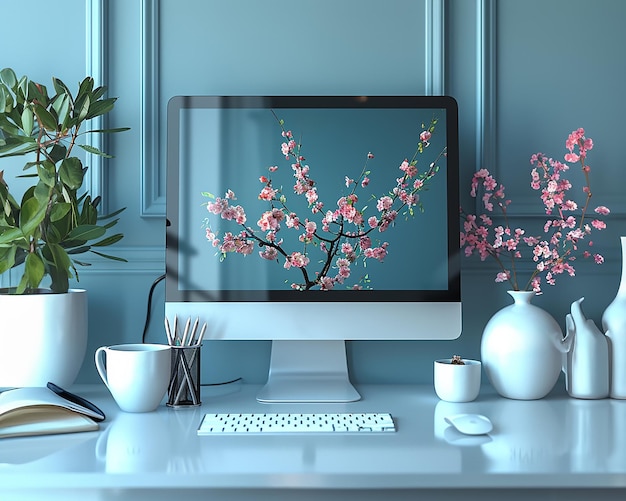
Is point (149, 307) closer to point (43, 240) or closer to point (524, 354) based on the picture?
point (43, 240)

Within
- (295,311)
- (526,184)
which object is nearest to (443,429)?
(295,311)

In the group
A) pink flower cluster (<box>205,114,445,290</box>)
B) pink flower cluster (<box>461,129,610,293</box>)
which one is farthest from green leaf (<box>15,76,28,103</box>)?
pink flower cluster (<box>461,129,610,293</box>)

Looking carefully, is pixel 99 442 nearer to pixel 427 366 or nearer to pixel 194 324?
pixel 194 324

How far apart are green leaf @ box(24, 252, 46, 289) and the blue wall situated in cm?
28

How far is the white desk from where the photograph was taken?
3.01 feet

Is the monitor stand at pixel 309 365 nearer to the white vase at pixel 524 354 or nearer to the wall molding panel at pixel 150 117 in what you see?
the white vase at pixel 524 354

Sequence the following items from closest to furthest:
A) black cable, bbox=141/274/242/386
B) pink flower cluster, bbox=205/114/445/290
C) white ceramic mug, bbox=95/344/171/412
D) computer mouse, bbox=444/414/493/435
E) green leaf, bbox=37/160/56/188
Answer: computer mouse, bbox=444/414/493/435 < white ceramic mug, bbox=95/344/171/412 < green leaf, bbox=37/160/56/188 < pink flower cluster, bbox=205/114/445/290 < black cable, bbox=141/274/242/386

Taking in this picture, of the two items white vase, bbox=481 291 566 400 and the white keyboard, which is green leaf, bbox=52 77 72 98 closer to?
the white keyboard

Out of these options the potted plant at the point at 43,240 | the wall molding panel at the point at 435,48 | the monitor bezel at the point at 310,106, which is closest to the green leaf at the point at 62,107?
the potted plant at the point at 43,240

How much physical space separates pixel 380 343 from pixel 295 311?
290mm

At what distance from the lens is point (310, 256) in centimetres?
148

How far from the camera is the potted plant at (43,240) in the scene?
4.53ft

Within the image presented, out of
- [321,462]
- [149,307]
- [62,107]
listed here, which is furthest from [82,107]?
[321,462]

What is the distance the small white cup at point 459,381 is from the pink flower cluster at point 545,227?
0.87 ft
